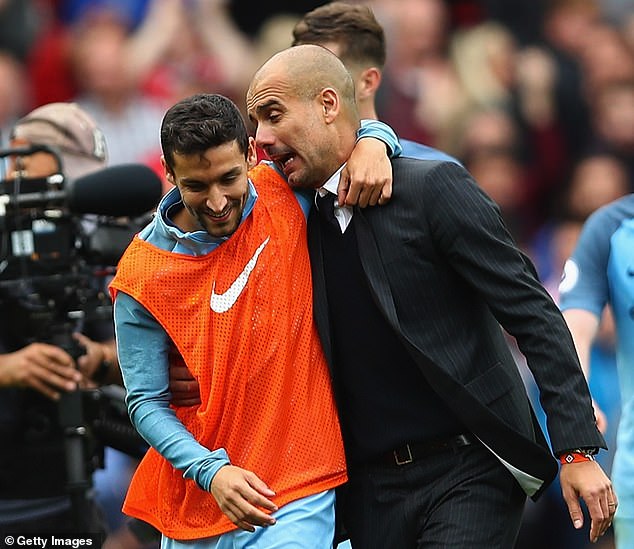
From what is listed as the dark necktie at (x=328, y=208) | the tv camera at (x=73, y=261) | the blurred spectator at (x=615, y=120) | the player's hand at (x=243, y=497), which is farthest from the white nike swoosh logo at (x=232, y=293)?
the blurred spectator at (x=615, y=120)

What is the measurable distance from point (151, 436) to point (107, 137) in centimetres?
448

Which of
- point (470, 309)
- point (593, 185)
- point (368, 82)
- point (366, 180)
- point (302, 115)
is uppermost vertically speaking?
point (302, 115)

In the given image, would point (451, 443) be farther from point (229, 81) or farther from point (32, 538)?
point (229, 81)

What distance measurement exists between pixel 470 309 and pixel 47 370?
1741mm

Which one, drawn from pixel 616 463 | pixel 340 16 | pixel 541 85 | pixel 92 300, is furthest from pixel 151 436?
pixel 541 85

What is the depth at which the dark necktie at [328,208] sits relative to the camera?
3.80m

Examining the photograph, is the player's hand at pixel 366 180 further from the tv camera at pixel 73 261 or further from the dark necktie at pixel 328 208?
the tv camera at pixel 73 261

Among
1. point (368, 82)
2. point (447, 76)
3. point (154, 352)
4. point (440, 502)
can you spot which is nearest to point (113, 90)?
point (447, 76)

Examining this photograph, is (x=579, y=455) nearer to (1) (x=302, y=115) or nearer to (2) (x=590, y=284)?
(1) (x=302, y=115)

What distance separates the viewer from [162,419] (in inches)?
144

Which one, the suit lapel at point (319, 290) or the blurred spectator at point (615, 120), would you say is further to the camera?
the blurred spectator at point (615, 120)

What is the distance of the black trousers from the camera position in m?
3.65

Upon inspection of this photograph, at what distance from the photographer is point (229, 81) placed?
26.2 feet

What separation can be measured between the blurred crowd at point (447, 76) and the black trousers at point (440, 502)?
13.6ft
